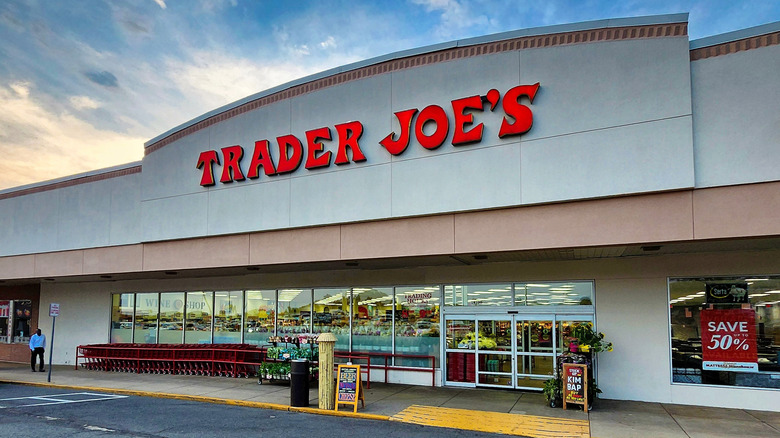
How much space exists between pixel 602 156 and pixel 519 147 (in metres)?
1.82

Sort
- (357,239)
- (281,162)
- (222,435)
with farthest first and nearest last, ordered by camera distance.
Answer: (281,162)
(357,239)
(222,435)

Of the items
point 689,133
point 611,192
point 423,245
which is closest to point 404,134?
point 423,245

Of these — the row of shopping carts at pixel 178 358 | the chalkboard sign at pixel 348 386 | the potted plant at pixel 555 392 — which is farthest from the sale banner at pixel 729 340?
the row of shopping carts at pixel 178 358

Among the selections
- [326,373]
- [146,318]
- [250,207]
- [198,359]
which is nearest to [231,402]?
[326,373]

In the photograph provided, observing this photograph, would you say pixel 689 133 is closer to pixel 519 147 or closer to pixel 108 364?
pixel 519 147

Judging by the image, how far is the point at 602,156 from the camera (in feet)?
40.2

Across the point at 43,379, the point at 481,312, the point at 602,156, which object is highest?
the point at 602,156

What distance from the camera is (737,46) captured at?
11.4 metres

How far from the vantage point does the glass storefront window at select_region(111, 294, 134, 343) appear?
24.4 m

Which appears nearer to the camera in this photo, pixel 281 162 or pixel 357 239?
pixel 357 239

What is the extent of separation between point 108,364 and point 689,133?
21062 mm

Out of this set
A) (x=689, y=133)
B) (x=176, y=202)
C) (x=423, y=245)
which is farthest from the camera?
(x=176, y=202)

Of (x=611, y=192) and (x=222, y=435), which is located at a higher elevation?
(x=611, y=192)

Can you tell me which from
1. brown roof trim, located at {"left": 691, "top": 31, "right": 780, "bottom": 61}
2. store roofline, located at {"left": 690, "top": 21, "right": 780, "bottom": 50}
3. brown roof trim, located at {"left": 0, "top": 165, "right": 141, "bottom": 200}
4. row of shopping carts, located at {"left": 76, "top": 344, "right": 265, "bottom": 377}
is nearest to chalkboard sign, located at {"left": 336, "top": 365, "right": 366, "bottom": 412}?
row of shopping carts, located at {"left": 76, "top": 344, "right": 265, "bottom": 377}
